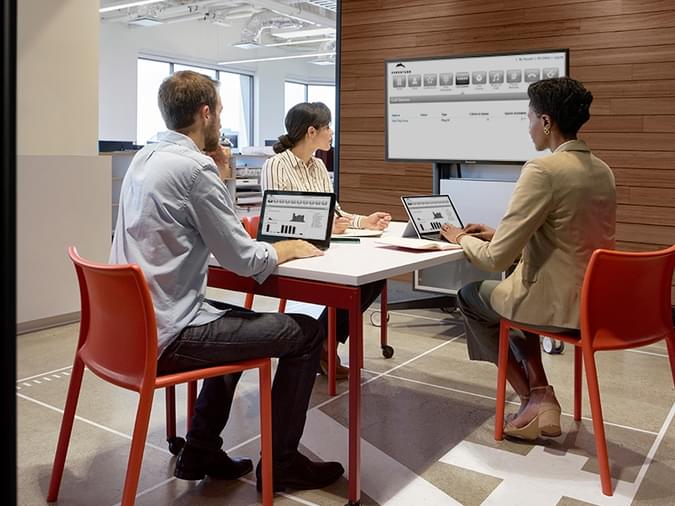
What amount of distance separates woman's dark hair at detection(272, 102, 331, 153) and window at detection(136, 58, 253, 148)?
32.0ft

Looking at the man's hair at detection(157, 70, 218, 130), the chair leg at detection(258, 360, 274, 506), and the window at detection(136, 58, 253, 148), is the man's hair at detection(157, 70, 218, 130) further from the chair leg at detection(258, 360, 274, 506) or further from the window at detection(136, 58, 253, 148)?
the window at detection(136, 58, 253, 148)

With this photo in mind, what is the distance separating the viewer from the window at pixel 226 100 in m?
12.7

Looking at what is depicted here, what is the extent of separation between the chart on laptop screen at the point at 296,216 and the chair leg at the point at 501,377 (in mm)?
741

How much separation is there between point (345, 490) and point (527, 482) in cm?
59

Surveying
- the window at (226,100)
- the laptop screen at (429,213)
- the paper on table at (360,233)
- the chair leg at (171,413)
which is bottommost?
the chair leg at (171,413)

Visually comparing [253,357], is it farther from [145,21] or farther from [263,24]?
[145,21]

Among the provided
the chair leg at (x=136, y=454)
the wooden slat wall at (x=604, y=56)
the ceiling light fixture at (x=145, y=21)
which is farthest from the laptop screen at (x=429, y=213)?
the ceiling light fixture at (x=145, y=21)

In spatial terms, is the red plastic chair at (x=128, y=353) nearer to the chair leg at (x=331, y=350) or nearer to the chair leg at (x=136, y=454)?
the chair leg at (x=136, y=454)

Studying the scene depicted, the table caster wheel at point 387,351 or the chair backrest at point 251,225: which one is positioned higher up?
the chair backrest at point 251,225

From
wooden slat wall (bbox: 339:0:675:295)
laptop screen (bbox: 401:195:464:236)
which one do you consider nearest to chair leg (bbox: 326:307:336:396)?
laptop screen (bbox: 401:195:464:236)

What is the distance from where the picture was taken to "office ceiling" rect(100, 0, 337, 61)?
1018 centimetres

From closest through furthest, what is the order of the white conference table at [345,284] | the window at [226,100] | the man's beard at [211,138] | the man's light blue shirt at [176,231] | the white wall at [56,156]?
the man's light blue shirt at [176,231] < the white conference table at [345,284] < the man's beard at [211,138] < the white wall at [56,156] < the window at [226,100]

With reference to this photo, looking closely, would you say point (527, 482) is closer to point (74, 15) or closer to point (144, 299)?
point (144, 299)
